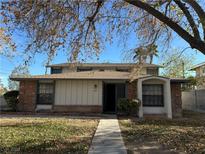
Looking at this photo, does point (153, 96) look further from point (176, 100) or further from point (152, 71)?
point (152, 71)

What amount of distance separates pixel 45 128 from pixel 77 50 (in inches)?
160

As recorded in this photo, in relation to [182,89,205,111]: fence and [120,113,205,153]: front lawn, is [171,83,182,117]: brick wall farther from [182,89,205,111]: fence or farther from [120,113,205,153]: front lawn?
[120,113,205,153]: front lawn

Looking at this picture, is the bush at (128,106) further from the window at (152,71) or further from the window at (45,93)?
the window at (152,71)

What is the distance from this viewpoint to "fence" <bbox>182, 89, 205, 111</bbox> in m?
21.9

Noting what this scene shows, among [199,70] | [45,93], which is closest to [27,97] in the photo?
[45,93]

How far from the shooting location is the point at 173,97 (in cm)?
1805

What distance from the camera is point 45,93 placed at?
19.1 metres

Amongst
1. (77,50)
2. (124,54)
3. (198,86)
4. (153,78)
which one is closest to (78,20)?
(77,50)

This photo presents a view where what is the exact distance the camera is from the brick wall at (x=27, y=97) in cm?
1873

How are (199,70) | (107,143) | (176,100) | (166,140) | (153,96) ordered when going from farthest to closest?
(199,70) < (153,96) < (176,100) < (166,140) < (107,143)

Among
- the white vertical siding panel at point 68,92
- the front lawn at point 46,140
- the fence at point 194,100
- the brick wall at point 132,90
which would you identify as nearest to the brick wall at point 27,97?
the white vertical siding panel at point 68,92

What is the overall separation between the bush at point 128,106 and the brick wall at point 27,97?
650cm

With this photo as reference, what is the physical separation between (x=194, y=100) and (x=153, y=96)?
7.70 meters

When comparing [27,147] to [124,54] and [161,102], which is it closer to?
[124,54]
